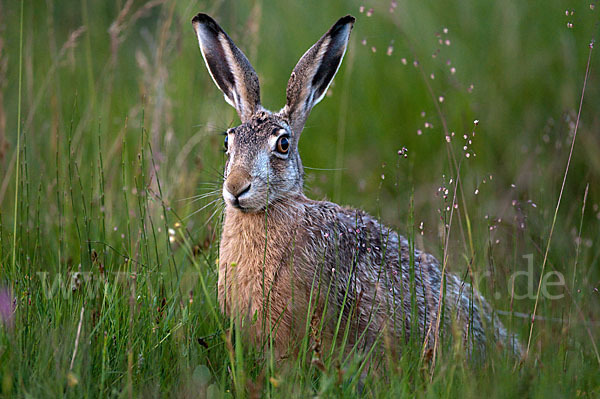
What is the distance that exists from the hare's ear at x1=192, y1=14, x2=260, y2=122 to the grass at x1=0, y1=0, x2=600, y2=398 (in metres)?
0.53

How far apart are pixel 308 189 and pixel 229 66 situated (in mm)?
883

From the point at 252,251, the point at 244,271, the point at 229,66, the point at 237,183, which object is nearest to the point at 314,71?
the point at 229,66

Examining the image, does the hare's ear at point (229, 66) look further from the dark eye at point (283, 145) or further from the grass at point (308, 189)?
the grass at point (308, 189)

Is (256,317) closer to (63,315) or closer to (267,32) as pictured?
(63,315)

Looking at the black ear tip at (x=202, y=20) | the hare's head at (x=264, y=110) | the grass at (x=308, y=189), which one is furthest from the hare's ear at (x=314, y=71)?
the black ear tip at (x=202, y=20)

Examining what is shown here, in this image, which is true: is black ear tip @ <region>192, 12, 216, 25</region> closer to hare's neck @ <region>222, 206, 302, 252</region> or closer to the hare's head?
the hare's head

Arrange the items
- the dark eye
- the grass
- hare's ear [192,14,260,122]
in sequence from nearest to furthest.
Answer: the grass < the dark eye < hare's ear [192,14,260,122]

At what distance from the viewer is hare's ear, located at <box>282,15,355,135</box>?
14.6ft

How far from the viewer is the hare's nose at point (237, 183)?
3.84m

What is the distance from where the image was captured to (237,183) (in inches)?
152

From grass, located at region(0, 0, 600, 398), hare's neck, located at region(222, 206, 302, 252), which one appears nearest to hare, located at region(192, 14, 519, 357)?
hare's neck, located at region(222, 206, 302, 252)

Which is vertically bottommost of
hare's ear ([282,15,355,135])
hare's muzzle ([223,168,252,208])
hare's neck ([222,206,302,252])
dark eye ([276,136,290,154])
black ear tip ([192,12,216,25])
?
hare's neck ([222,206,302,252])

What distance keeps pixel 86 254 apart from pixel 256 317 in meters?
1.25

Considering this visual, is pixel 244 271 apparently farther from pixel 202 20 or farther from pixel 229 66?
pixel 202 20
